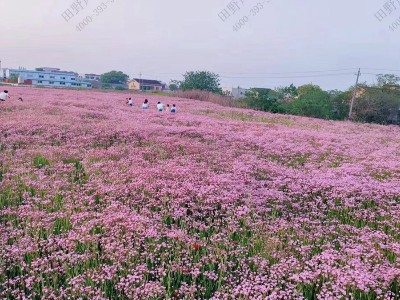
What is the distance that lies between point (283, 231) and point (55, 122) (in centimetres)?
1269

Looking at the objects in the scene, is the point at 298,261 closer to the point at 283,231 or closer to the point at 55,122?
the point at 283,231

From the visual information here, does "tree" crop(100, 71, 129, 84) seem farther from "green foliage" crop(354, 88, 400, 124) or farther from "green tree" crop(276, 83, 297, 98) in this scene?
"green foliage" crop(354, 88, 400, 124)

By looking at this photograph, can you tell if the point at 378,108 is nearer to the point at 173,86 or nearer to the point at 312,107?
the point at 312,107

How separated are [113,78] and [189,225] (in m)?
162

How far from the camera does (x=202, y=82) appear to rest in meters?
79.6

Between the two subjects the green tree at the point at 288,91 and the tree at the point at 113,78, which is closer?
the green tree at the point at 288,91

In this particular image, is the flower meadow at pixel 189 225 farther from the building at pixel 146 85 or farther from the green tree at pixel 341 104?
the building at pixel 146 85

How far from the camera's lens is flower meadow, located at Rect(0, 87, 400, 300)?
13.7ft

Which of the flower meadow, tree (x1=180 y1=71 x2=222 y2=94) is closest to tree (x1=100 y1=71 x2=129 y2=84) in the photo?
tree (x1=180 y1=71 x2=222 y2=94)

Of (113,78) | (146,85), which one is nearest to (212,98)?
(146,85)

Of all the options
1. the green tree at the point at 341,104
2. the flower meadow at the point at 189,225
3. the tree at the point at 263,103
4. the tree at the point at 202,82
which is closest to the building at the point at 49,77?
the tree at the point at 202,82

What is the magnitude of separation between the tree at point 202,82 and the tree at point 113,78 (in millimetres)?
86056

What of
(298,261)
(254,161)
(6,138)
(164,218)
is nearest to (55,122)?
(6,138)

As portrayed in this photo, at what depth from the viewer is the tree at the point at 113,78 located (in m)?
158
